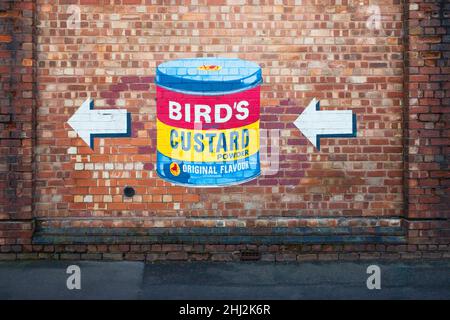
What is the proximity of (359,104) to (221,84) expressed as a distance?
1888mm

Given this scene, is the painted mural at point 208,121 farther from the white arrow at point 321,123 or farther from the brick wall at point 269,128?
the white arrow at point 321,123

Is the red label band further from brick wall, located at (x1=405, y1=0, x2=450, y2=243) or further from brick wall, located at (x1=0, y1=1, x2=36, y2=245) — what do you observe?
brick wall, located at (x1=405, y1=0, x2=450, y2=243)

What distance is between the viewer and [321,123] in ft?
22.4

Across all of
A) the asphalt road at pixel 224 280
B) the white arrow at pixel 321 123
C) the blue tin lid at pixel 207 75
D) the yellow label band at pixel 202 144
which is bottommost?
the asphalt road at pixel 224 280

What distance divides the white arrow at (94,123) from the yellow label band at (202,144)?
55 cm

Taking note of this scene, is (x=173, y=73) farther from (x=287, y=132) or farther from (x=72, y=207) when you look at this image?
(x=72, y=207)

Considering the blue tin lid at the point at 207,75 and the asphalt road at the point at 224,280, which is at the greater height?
the blue tin lid at the point at 207,75

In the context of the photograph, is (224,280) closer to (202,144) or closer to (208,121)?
(202,144)

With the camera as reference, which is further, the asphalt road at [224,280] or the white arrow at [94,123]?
the white arrow at [94,123]

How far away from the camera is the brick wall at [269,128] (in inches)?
263

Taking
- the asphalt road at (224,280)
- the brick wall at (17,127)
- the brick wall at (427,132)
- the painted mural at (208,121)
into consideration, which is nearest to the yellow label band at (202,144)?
the painted mural at (208,121)

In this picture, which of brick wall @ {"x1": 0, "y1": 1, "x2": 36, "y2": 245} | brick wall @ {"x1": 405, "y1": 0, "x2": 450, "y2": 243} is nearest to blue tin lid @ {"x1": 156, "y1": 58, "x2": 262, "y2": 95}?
brick wall @ {"x1": 0, "y1": 1, "x2": 36, "y2": 245}

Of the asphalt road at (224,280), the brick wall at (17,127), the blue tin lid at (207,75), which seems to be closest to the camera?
the asphalt road at (224,280)

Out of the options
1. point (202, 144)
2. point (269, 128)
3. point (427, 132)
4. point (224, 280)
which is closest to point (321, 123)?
point (269, 128)
